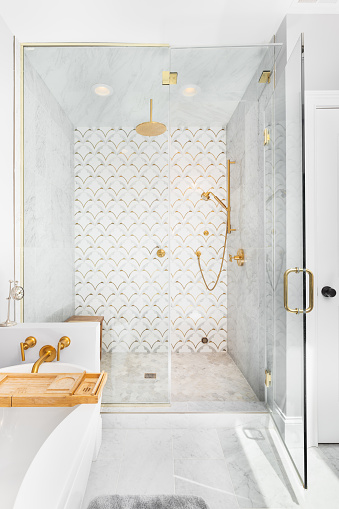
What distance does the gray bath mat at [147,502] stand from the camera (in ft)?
4.63

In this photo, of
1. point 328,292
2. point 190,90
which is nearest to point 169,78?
point 190,90

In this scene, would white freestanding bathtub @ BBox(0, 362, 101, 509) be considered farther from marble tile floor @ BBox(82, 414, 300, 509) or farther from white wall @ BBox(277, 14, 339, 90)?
white wall @ BBox(277, 14, 339, 90)

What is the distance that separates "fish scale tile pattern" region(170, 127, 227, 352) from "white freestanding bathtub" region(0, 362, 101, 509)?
1.30m

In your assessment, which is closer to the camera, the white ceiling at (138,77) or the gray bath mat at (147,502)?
the gray bath mat at (147,502)

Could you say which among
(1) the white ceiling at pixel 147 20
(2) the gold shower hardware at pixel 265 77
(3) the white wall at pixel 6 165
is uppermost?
(1) the white ceiling at pixel 147 20

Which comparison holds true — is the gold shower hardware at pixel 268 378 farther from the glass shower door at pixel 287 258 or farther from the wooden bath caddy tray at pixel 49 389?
the wooden bath caddy tray at pixel 49 389

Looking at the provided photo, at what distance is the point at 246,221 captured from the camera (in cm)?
245

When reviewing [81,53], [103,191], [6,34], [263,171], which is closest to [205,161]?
[263,171]

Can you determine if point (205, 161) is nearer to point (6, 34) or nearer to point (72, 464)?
point (6, 34)

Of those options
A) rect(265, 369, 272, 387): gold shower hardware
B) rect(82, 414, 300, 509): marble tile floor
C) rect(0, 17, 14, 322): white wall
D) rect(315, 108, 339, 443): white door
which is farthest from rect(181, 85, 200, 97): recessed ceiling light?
rect(82, 414, 300, 509): marble tile floor

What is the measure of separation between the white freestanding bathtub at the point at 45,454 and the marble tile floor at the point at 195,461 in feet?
1.66

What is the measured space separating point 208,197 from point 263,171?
598 millimetres

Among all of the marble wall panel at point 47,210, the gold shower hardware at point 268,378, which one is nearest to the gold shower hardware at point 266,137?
the marble wall panel at point 47,210

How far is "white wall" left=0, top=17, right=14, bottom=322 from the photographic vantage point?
1.96m
